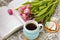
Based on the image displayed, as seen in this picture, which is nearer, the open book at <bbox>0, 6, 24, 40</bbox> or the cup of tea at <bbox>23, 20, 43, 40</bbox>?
the cup of tea at <bbox>23, 20, 43, 40</bbox>

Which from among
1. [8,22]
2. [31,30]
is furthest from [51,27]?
[8,22]

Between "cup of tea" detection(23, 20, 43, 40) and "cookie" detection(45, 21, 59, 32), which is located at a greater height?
"cup of tea" detection(23, 20, 43, 40)

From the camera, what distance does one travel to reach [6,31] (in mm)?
1349

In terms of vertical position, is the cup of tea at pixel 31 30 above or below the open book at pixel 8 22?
above

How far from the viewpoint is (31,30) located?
3.90 ft

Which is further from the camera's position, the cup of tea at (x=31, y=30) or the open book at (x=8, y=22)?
the open book at (x=8, y=22)

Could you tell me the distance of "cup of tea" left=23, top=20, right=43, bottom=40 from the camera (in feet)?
3.90

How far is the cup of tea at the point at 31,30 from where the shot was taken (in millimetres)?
1188

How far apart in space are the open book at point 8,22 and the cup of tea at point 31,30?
13cm

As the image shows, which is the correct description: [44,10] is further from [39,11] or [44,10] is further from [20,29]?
[20,29]

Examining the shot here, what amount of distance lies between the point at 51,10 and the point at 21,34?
275mm

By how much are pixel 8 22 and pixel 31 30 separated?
277 mm

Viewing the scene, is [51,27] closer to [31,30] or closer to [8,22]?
[31,30]

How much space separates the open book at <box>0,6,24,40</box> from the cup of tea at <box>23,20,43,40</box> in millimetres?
127
